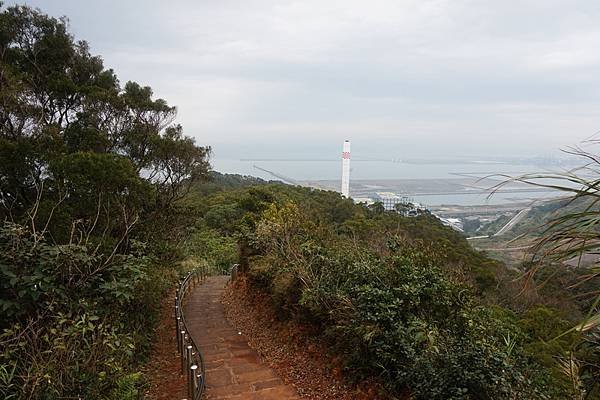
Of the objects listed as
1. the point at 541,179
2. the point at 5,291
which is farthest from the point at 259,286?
the point at 541,179

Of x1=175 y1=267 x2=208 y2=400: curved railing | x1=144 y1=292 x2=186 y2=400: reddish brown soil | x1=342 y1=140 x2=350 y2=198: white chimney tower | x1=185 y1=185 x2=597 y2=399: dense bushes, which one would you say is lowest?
x1=144 y1=292 x2=186 y2=400: reddish brown soil

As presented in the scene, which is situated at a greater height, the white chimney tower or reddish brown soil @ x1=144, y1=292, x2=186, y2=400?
the white chimney tower

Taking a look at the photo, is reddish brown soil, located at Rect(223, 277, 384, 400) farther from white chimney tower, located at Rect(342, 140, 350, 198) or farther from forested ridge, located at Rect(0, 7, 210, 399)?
white chimney tower, located at Rect(342, 140, 350, 198)

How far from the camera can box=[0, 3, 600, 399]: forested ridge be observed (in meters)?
3.31

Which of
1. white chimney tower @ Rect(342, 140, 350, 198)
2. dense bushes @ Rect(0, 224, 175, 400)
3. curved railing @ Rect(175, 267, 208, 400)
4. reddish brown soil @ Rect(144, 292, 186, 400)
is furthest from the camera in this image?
white chimney tower @ Rect(342, 140, 350, 198)

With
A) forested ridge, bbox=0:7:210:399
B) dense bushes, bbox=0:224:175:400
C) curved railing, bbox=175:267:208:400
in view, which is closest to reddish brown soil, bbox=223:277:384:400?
curved railing, bbox=175:267:208:400

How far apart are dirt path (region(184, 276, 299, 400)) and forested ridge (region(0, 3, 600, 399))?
87cm

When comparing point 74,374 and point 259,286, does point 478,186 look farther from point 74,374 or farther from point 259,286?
point 259,286

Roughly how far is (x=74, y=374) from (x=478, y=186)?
11.2ft

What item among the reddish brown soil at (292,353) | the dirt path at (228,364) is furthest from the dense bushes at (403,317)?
the dirt path at (228,364)

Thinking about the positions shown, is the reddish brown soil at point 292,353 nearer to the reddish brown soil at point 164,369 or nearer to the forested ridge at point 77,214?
the reddish brown soil at point 164,369

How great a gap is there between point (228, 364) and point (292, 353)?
0.99 m

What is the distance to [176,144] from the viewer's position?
10.4m

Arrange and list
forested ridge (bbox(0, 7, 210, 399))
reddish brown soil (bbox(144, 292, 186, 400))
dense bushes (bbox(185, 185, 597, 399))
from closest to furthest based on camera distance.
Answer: forested ridge (bbox(0, 7, 210, 399)) → dense bushes (bbox(185, 185, 597, 399)) → reddish brown soil (bbox(144, 292, 186, 400))
